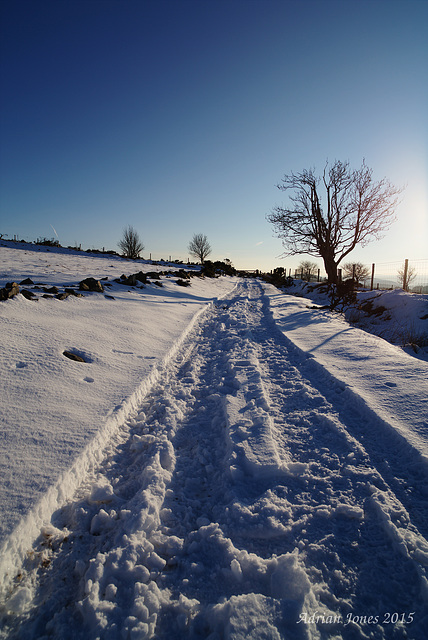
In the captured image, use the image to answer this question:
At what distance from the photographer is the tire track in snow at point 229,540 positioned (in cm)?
119

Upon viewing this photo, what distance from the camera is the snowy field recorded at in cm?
122

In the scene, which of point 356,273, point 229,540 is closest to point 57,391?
point 229,540

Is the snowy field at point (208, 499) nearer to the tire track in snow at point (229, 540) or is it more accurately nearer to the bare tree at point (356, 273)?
the tire track in snow at point (229, 540)

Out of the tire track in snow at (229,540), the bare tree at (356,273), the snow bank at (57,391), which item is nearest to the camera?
the tire track in snow at (229,540)

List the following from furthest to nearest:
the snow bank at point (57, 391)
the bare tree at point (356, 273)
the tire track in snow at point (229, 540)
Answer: the bare tree at point (356, 273), the snow bank at point (57, 391), the tire track in snow at point (229, 540)

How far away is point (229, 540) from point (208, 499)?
1.25 ft

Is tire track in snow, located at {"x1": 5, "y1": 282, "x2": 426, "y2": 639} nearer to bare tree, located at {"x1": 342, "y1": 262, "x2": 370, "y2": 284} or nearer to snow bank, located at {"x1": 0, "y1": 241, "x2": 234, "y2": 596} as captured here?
snow bank, located at {"x1": 0, "y1": 241, "x2": 234, "y2": 596}

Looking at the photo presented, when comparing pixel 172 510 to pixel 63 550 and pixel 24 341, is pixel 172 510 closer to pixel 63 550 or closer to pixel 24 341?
pixel 63 550

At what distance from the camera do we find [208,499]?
1857 mm

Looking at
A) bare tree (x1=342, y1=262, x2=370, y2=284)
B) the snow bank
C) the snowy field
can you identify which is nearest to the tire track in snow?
the snowy field

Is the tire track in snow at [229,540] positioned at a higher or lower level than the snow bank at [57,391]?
lower

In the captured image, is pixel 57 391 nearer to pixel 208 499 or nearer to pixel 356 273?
pixel 208 499

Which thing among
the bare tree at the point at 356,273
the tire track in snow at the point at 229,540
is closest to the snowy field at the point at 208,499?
the tire track in snow at the point at 229,540

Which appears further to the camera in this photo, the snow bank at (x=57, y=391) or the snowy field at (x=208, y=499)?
the snow bank at (x=57, y=391)
